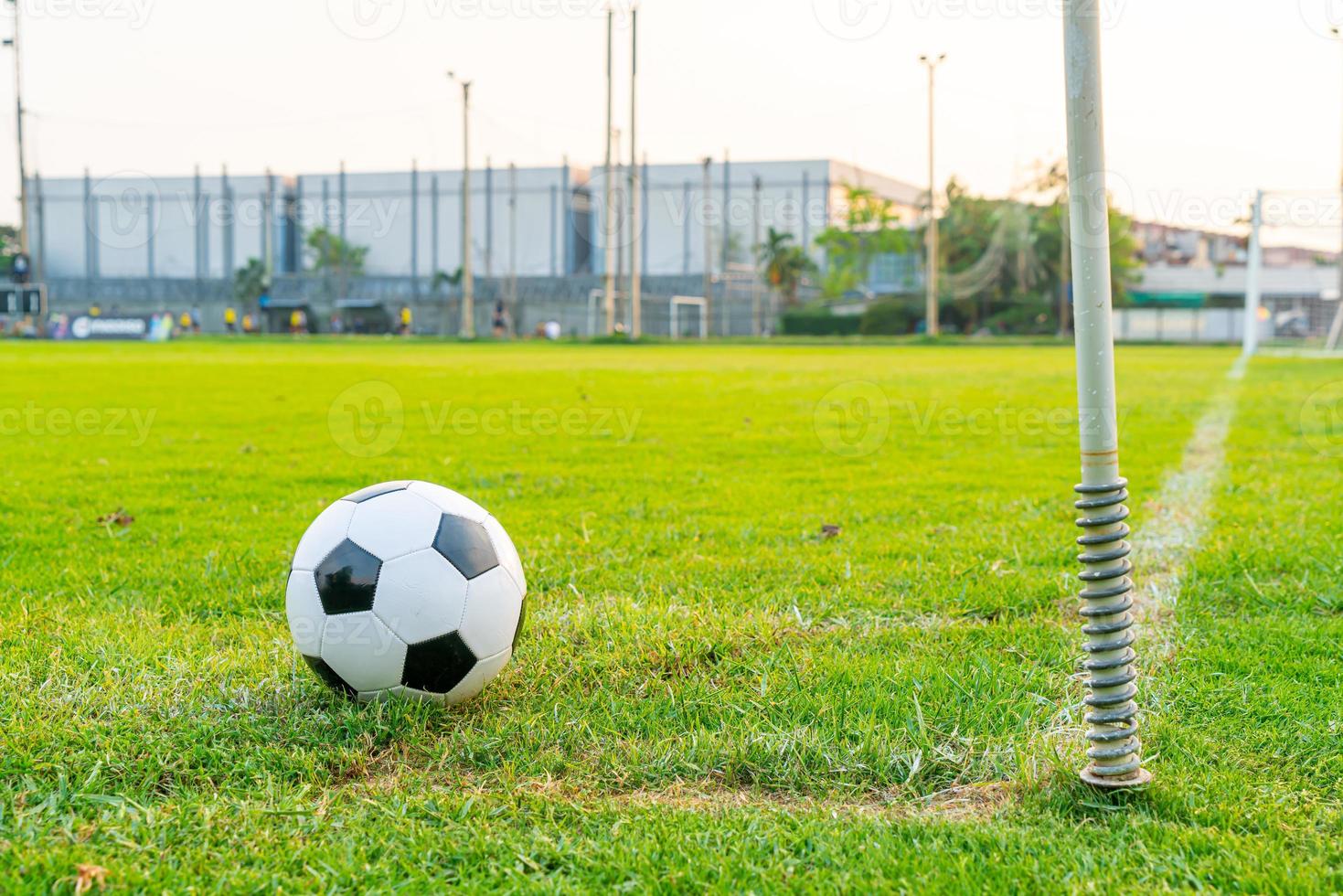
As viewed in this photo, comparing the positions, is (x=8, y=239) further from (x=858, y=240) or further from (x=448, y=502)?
(x=448, y=502)

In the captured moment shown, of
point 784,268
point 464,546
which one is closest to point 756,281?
point 784,268

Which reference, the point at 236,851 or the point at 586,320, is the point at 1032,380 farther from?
the point at 586,320

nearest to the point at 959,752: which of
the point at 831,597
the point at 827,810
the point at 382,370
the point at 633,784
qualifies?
the point at 827,810

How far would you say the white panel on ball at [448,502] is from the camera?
339 cm

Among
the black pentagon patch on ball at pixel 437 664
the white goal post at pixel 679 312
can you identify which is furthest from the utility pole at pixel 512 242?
the black pentagon patch on ball at pixel 437 664

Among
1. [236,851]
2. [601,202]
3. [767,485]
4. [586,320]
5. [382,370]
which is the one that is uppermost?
[601,202]

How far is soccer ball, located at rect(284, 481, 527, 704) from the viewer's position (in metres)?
3.11

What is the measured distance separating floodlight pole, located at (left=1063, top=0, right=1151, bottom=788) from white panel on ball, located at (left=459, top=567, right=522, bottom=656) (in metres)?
1.56

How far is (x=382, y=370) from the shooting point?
2125 cm

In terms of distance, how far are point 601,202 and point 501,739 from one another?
267ft

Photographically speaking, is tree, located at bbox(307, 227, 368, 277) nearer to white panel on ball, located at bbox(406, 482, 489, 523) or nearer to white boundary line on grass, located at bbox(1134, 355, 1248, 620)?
white boundary line on grass, located at bbox(1134, 355, 1248, 620)

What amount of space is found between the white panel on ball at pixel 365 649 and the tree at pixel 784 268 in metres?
67.0

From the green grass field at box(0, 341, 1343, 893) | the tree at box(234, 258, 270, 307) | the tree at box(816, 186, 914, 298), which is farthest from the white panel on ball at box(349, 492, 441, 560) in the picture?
the tree at box(234, 258, 270, 307)

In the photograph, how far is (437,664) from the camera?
3105mm
